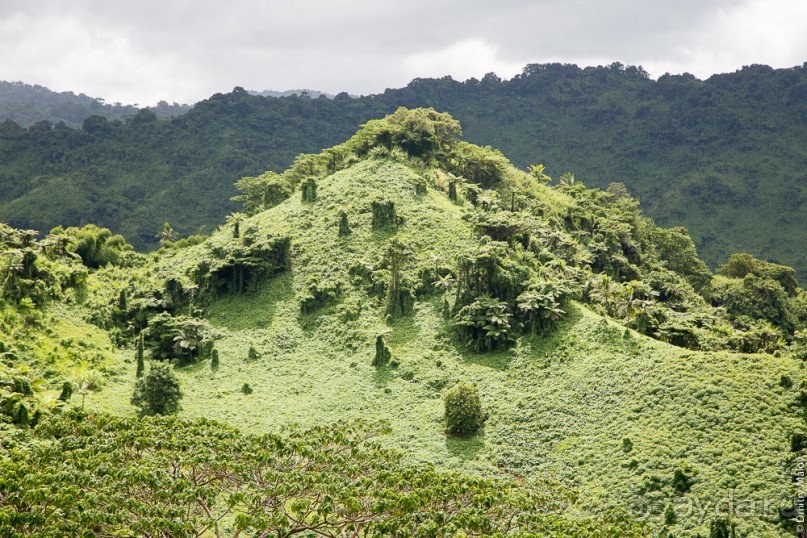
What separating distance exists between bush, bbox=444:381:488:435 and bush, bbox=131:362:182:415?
17639 millimetres

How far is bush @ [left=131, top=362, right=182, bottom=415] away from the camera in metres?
39.1

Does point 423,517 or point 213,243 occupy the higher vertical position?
point 213,243

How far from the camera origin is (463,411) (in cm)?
3834

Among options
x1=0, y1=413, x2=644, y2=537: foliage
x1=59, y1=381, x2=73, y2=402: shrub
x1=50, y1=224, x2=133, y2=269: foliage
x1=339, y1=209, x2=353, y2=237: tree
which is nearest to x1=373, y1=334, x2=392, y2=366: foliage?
x1=339, y1=209, x2=353, y2=237: tree

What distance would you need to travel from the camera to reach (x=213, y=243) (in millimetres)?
62531

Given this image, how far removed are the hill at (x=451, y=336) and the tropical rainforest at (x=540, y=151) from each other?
5831cm

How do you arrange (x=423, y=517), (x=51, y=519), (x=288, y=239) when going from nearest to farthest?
(x=51, y=519), (x=423, y=517), (x=288, y=239)

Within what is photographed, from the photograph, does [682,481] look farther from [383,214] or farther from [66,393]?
[383,214]

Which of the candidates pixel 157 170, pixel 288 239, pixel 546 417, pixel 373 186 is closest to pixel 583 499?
pixel 546 417

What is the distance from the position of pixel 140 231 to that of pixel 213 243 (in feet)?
232

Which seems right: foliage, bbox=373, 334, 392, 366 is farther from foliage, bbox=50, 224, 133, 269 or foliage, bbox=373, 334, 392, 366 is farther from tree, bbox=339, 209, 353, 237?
foliage, bbox=50, 224, 133, 269

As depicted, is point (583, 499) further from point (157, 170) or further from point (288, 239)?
point (157, 170)

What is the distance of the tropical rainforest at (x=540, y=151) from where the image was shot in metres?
126

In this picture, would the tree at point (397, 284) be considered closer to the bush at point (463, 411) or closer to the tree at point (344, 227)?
the tree at point (344, 227)
